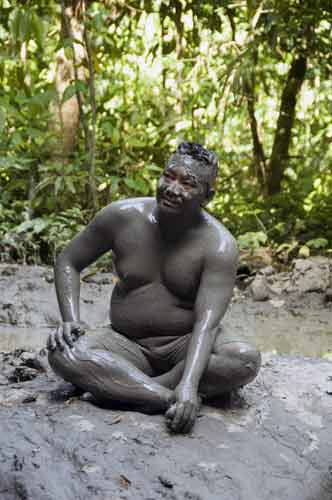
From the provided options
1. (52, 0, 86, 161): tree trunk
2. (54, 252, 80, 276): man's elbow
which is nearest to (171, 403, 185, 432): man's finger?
(54, 252, 80, 276): man's elbow

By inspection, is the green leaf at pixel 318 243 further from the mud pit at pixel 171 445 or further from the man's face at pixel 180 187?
the man's face at pixel 180 187

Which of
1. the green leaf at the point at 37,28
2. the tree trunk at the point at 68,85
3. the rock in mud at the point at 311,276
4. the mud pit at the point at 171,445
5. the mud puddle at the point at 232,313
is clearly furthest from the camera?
the tree trunk at the point at 68,85

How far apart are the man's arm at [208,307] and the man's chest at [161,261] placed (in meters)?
0.07

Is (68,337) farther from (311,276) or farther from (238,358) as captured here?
(311,276)

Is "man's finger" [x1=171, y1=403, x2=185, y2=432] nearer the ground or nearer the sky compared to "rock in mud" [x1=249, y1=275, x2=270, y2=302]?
nearer the sky

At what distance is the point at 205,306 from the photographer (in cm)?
345

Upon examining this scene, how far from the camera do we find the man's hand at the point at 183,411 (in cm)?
316

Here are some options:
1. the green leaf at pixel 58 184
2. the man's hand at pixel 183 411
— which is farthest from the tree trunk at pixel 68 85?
the man's hand at pixel 183 411

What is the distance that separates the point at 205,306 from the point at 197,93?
7.06 meters

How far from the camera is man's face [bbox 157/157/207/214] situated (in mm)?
3381

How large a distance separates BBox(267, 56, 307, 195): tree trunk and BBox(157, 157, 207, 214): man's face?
749 cm

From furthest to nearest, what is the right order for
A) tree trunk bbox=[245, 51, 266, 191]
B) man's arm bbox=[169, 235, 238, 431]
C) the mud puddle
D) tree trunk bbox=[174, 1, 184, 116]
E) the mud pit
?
tree trunk bbox=[245, 51, 266, 191] < tree trunk bbox=[174, 1, 184, 116] < the mud puddle < man's arm bbox=[169, 235, 238, 431] < the mud pit

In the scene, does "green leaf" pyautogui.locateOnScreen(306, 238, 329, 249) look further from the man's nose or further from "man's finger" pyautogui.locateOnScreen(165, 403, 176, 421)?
"man's finger" pyautogui.locateOnScreen(165, 403, 176, 421)

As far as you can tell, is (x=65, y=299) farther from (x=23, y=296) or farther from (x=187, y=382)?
(x=23, y=296)
